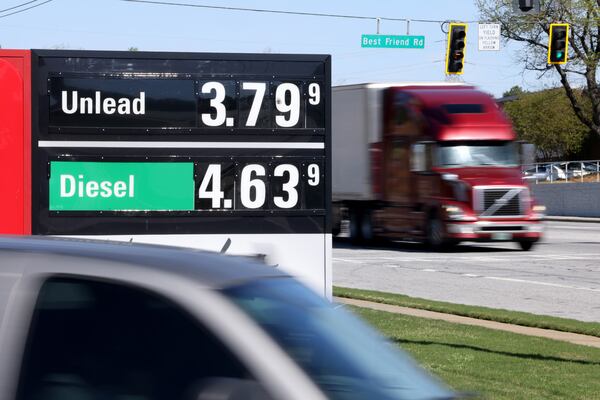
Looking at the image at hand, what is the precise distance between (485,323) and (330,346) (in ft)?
33.7

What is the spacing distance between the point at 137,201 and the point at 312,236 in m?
1.59

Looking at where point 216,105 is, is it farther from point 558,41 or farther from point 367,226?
point 558,41

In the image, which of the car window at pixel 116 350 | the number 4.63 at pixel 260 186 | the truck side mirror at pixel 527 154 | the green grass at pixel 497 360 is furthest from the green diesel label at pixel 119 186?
the truck side mirror at pixel 527 154

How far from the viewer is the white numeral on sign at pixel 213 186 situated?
10242 mm

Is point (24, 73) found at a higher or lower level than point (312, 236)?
higher

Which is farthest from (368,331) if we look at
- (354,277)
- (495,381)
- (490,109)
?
(490,109)

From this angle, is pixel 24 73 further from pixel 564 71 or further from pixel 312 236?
pixel 564 71

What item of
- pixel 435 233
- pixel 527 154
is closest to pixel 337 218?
pixel 435 233

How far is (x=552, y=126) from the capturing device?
85000 millimetres

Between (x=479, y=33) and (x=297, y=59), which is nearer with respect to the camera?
(x=297, y=59)

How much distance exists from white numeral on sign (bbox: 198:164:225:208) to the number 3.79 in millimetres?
399

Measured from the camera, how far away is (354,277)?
2066 centimetres

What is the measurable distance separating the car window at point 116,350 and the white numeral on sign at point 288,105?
7157 millimetres

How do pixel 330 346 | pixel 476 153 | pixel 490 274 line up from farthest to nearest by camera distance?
pixel 476 153, pixel 490 274, pixel 330 346
